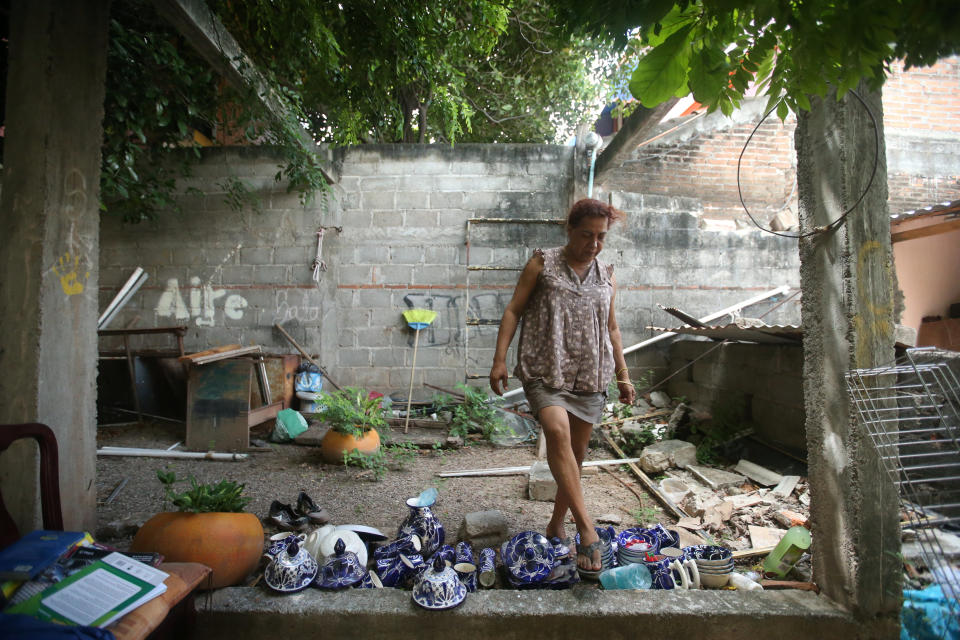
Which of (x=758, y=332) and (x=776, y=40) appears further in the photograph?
(x=758, y=332)

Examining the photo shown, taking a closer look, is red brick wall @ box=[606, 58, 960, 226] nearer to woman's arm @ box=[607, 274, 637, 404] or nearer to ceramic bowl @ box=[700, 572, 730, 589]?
woman's arm @ box=[607, 274, 637, 404]

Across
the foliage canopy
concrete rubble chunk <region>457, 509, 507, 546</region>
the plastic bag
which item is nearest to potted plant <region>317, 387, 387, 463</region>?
the plastic bag

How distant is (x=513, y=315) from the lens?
8.15 feet

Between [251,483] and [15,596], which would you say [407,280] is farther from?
[15,596]

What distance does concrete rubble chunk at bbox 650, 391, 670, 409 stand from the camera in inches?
217

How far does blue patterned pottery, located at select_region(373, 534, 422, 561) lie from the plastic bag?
303cm

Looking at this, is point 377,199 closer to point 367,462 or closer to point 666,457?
point 367,462

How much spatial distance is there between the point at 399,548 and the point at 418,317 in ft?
12.5

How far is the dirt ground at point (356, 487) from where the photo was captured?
3.03 m

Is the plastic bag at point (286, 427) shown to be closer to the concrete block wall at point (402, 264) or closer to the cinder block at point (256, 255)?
the concrete block wall at point (402, 264)

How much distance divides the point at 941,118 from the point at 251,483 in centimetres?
1049

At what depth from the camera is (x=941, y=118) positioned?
290 inches

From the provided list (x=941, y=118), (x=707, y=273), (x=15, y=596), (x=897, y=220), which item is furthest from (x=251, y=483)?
(x=941, y=118)

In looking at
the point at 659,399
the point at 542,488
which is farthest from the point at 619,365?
the point at 659,399
